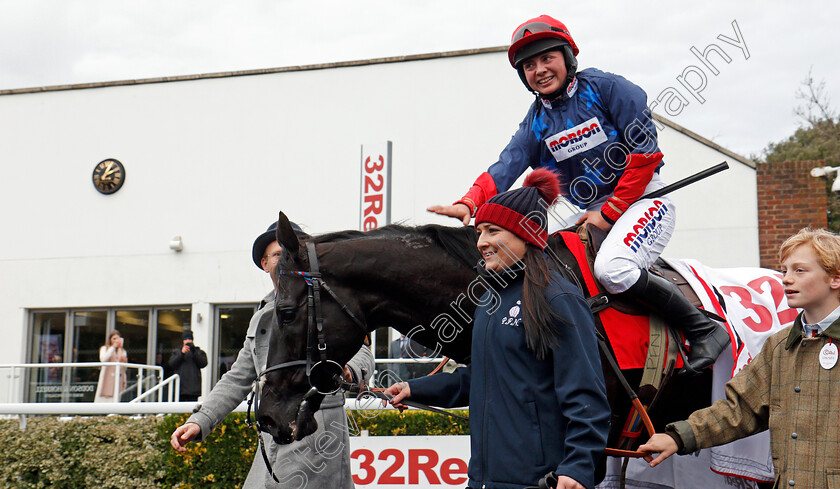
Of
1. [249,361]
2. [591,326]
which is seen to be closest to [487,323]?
[591,326]

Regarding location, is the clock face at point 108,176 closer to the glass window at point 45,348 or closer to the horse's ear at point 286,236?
the glass window at point 45,348

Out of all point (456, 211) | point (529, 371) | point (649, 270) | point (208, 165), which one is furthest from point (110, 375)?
point (529, 371)

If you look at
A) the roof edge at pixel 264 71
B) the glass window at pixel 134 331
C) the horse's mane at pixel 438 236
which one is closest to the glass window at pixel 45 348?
the glass window at pixel 134 331

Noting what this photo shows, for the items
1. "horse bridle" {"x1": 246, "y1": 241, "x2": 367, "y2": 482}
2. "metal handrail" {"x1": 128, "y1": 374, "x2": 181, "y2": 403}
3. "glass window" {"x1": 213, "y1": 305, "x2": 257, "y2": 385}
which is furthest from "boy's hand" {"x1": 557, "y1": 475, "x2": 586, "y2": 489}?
"glass window" {"x1": 213, "y1": 305, "x2": 257, "y2": 385}

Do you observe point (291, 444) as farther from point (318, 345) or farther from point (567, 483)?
point (567, 483)

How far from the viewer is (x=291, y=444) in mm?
2996

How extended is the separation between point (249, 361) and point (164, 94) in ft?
37.4

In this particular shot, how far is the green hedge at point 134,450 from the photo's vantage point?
15.7 ft

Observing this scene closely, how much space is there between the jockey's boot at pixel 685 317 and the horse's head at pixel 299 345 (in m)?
1.04

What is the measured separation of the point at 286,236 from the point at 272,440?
3.11 ft

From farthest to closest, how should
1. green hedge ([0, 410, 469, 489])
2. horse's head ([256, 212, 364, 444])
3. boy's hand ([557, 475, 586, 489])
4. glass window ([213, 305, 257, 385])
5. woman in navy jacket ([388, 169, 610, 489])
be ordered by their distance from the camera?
glass window ([213, 305, 257, 385])
green hedge ([0, 410, 469, 489])
horse's head ([256, 212, 364, 444])
woman in navy jacket ([388, 169, 610, 489])
boy's hand ([557, 475, 586, 489])

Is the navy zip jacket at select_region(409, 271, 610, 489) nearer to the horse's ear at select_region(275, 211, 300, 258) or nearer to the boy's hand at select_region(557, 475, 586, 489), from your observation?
the boy's hand at select_region(557, 475, 586, 489)

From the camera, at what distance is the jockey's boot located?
268cm

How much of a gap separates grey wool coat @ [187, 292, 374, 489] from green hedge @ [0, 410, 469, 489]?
4.45ft
